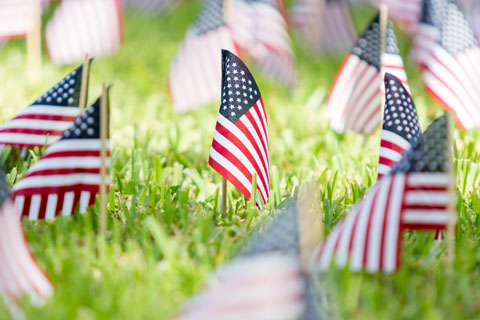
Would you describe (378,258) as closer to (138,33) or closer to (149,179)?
(149,179)

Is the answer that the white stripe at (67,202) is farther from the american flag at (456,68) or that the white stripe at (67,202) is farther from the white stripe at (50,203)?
the american flag at (456,68)

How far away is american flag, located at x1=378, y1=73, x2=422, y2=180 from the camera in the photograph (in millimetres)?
2770

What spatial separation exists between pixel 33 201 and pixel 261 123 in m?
1.07

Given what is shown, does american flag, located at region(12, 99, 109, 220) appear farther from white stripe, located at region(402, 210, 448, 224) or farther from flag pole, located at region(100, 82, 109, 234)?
white stripe, located at region(402, 210, 448, 224)

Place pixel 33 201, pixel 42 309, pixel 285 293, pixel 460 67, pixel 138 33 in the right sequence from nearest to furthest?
pixel 285 293 < pixel 42 309 < pixel 33 201 < pixel 460 67 < pixel 138 33

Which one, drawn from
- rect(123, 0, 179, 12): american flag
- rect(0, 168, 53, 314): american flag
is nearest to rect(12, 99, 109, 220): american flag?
rect(0, 168, 53, 314): american flag

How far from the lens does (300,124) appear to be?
462cm

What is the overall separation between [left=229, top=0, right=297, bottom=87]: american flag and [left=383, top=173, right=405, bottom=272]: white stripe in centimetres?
342

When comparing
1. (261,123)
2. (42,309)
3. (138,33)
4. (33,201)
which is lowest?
(42,309)

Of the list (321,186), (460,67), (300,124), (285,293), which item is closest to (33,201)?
(285,293)

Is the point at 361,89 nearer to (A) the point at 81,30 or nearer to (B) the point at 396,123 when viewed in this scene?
(B) the point at 396,123

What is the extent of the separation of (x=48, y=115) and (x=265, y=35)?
2975 mm

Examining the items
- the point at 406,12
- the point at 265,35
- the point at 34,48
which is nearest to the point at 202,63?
the point at 265,35

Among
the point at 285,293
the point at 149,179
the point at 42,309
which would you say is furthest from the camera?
the point at 149,179
